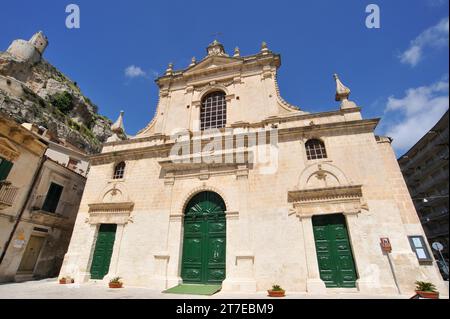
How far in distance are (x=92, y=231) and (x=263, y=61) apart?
14546 mm

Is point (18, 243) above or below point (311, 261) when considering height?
above

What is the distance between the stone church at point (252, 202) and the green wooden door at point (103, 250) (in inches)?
2.3

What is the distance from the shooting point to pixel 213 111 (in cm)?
1557

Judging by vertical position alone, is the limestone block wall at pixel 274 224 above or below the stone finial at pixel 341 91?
below

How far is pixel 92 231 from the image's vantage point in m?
13.2

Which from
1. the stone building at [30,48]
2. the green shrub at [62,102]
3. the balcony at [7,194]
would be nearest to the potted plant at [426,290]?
the balcony at [7,194]

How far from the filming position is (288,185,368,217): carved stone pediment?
1011cm

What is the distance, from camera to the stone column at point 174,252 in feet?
35.7

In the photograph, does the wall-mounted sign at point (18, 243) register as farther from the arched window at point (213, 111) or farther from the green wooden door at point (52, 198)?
the arched window at point (213, 111)

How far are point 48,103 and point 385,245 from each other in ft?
166

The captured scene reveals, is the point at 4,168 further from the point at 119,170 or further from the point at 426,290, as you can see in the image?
the point at 426,290

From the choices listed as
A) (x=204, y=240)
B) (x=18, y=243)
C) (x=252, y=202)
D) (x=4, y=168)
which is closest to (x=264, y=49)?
(x=252, y=202)

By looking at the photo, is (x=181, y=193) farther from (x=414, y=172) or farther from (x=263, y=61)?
(x=414, y=172)

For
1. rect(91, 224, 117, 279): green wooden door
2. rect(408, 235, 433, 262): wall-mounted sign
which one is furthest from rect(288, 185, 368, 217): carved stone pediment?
rect(91, 224, 117, 279): green wooden door
